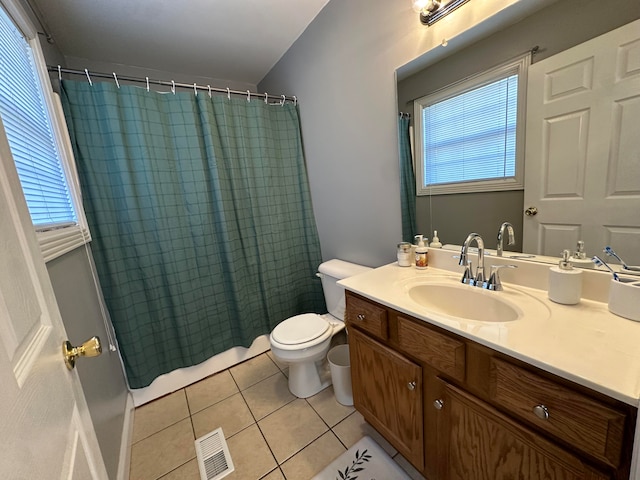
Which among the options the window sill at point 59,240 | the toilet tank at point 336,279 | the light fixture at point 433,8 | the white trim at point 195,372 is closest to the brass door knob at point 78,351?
the window sill at point 59,240

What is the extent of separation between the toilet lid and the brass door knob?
102 centimetres

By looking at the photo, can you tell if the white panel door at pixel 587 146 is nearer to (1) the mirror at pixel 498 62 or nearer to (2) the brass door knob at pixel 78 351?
(1) the mirror at pixel 498 62

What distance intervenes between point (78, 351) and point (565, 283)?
1.38 meters

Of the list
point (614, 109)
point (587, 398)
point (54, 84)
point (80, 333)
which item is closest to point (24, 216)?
point (80, 333)

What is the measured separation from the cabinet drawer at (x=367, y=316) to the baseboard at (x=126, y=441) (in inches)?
49.5

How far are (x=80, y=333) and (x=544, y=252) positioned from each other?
1.89 m

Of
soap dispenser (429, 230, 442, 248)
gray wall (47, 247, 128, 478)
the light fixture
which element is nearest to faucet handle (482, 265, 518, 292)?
soap dispenser (429, 230, 442, 248)

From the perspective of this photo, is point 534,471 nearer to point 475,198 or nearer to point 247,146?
point 475,198

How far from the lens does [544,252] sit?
3.35 feet

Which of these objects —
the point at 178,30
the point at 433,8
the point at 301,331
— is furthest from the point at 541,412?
the point at 178,30

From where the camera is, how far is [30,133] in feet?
3.44

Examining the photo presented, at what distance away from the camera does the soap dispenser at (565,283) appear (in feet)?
2.88

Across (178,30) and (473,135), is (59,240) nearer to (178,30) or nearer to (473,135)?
(178,30)

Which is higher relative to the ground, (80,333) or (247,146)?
(247,146)
